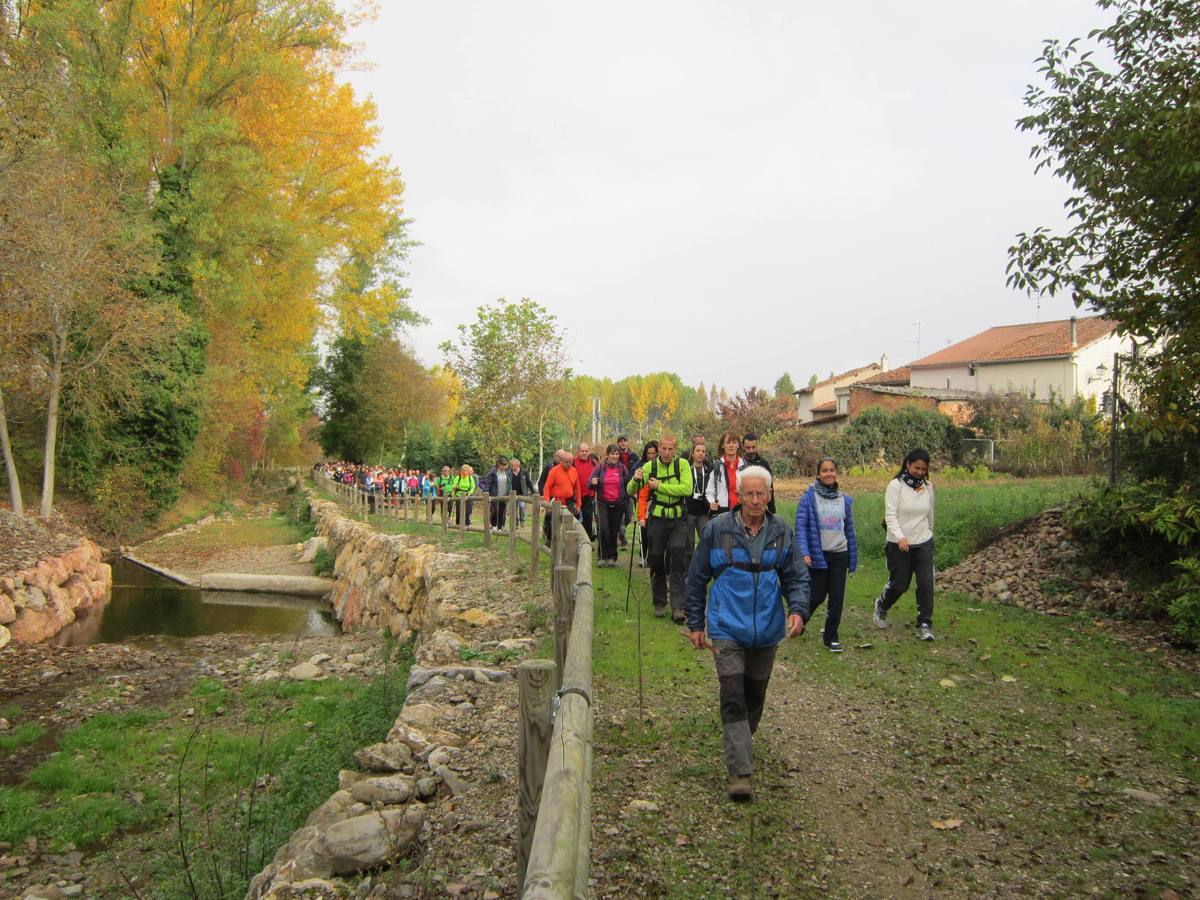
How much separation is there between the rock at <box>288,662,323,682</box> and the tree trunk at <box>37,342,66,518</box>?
1230 centimetres

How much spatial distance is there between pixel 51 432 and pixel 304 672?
1306 cm

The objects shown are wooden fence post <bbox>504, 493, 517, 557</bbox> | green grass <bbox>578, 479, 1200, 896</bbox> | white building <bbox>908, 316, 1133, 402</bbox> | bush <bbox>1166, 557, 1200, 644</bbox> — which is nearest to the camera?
green grass <bbox>578, 479, 1200, 896</bbox>

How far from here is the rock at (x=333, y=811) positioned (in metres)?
4.05

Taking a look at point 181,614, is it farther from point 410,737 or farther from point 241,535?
point 410,737

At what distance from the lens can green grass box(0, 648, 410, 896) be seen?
489 centimetres

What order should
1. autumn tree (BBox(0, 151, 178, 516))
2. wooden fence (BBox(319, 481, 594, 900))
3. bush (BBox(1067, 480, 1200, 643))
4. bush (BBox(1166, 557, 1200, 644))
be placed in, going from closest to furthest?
wooden fence (BBox(319, 481, 594, 900)), bush (BBox(1166, 557, 1200, 644)), bush (BBox(1067, 480, 1200, 643)), autumn tree (BBox(0, 151, 178, 516))

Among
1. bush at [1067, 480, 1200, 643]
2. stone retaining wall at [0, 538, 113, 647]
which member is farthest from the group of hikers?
stone retaining wall at [0, 538, 113, 647]

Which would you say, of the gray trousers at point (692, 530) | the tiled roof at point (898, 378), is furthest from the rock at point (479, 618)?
the tiled roof at point (898, 378)

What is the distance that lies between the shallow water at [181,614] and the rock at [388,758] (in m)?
10.7

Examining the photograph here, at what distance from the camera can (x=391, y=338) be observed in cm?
4503

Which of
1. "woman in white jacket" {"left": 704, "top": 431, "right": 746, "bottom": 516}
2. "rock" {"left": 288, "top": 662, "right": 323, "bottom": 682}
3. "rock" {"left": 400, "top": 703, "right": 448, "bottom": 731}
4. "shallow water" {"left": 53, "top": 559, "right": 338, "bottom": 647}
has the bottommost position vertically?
"shallow water" {"left": 53, "top": 559, "right": 338, "bottom": 647}

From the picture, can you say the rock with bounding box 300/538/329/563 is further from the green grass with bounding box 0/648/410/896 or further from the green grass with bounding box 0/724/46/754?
the green grass with bounding box 0/724/46/754

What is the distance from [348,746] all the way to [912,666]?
471 centimetres

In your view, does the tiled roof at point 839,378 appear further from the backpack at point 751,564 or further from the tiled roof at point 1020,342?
the backpack at point 751,564
